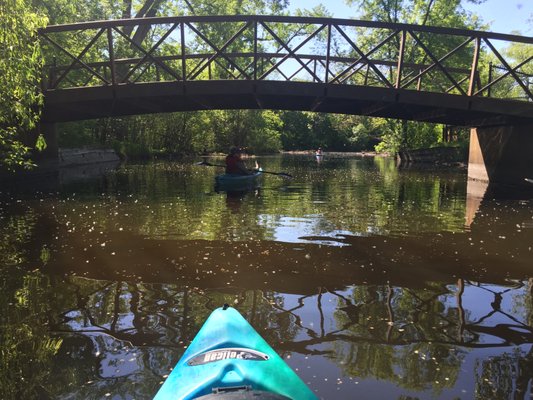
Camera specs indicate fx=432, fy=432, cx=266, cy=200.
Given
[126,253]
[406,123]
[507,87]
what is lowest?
[126,253]

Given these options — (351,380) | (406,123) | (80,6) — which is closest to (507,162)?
(351,380)

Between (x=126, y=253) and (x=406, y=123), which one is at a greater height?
(x=406, y=123)

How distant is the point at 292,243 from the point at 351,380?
5.07 meters

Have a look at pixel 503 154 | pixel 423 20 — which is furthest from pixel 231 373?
pixel 423 20

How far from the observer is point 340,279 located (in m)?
6.54

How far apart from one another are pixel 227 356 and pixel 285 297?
280 cm

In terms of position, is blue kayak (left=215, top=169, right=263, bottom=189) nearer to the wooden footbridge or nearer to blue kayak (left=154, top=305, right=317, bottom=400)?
the wooden footbridge

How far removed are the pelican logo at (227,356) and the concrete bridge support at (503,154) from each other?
19005mm

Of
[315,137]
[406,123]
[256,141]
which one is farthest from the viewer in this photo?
[315,137]

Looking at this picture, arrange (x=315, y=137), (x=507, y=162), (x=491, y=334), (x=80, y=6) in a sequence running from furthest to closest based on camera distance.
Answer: (x=315, y=137) → (x=80, y=6) → (x=507, y=162) → (x=491, y=334)

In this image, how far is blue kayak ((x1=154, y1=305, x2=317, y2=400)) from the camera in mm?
2600

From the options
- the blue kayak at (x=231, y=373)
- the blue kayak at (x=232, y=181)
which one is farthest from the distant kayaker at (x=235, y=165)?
the blue kayak at (x=231, y=373)

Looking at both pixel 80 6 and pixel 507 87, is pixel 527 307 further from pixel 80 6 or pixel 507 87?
pixel 507 87

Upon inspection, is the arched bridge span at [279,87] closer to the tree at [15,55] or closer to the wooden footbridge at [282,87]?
the wooden footbridge at [282,87]
